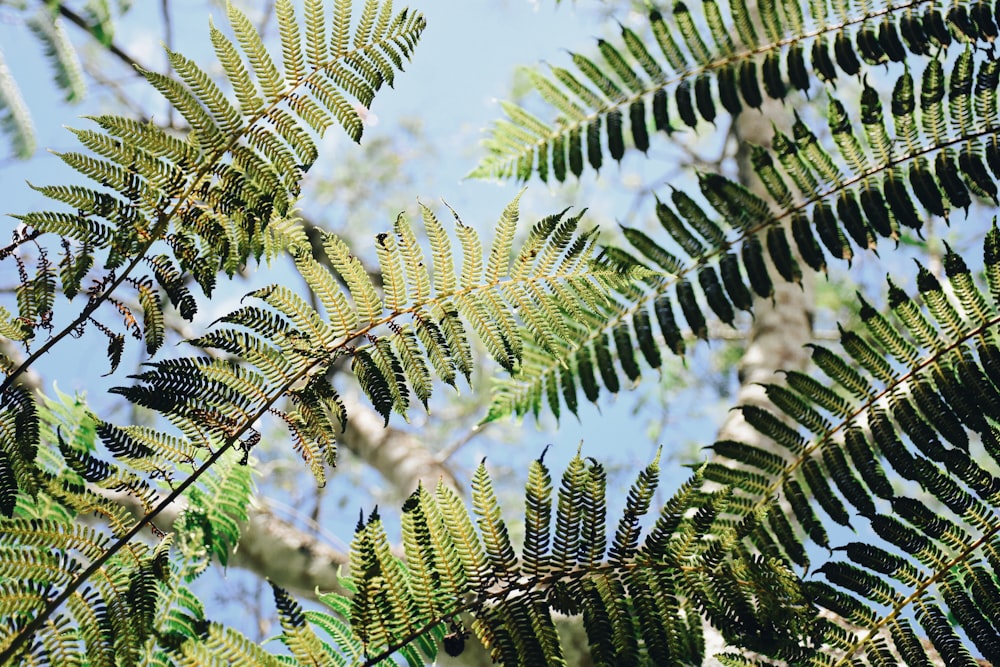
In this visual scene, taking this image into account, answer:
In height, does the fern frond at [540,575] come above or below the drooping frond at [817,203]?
below

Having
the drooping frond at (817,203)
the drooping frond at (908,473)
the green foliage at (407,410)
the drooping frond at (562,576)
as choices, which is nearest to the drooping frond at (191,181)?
the green foliage at (407,410)

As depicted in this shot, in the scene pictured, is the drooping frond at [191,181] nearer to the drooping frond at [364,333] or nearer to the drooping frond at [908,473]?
the drooping frond at [364,333]

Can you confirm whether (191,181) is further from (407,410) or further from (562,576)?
(562,576)

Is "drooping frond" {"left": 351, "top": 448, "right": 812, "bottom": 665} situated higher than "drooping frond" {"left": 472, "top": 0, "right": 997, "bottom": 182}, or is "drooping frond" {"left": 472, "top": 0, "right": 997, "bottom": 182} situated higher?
→ "drooping frond" {"left": 472, "top": 0, "right": 997, "bottom": 182}

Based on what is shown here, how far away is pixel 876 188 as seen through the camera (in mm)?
1236

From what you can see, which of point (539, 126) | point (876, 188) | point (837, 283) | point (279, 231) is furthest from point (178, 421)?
point (837, 283)

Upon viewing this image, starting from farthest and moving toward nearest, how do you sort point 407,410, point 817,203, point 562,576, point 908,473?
point 817,203 < point 908,473 < point 407,410 < point 562,576

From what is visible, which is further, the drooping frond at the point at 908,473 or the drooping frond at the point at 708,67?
the drooping frond at the point at 708,67

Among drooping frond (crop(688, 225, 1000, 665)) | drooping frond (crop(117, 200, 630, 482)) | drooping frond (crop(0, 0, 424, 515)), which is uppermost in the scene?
drooping frond (crop(0, 0, 424, 515))

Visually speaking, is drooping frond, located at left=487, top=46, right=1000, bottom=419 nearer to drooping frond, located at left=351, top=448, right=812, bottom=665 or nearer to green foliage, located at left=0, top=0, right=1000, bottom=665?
green foliage, located at left=0, top=0, right=1000, bottom=665

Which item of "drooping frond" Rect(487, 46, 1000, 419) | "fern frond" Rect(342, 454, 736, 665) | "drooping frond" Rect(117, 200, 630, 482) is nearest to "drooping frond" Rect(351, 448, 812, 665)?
"fern frond" Rect(342, 454, 736, 665)

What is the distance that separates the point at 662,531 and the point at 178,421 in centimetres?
48

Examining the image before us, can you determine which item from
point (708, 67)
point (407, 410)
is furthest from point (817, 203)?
point (407, 410)

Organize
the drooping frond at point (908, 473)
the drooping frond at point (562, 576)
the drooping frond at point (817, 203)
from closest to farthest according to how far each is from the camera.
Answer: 1. the drooping frond at point (562, 576)
2. the drooping frond at point (908, 473)
3. the drooping frond at point (817, 203)
